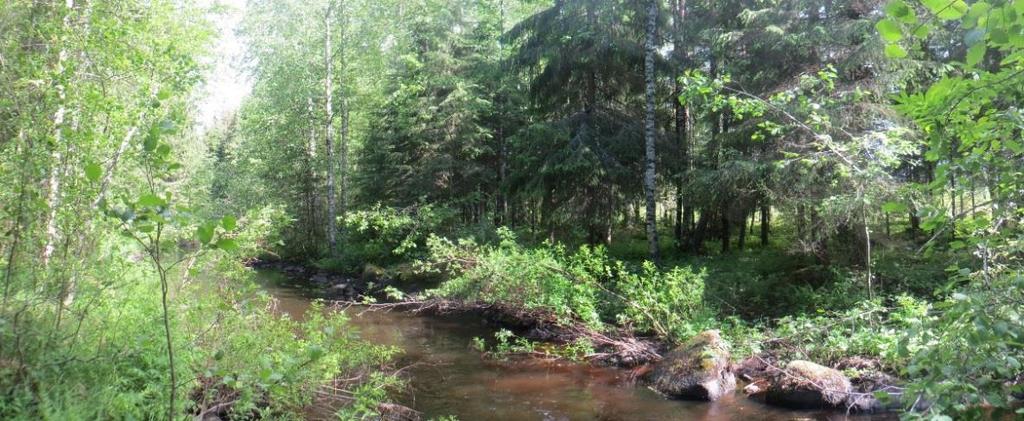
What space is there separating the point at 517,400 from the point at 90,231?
5382 millimetres

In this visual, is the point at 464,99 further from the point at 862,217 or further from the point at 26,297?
the point at 26,297

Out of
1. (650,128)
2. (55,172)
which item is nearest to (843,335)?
(650,128)

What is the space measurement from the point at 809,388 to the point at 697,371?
4.57 feet

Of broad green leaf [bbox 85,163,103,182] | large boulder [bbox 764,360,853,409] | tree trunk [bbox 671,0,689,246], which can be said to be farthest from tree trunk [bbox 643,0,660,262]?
broad green leaf [bbox 85,163,103,182]

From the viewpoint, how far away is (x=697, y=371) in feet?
27.1

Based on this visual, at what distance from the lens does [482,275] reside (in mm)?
12094

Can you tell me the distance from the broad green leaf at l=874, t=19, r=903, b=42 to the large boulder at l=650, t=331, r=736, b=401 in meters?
7.12

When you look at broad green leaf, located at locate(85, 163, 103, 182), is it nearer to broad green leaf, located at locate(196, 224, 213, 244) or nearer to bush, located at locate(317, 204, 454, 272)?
broad green leaf, located at locate(196, 224, 213, 244)

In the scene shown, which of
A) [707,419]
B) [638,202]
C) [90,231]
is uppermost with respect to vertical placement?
[638,202]

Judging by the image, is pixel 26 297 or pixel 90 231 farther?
pixel 90 231

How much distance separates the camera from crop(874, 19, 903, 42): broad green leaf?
168 cm

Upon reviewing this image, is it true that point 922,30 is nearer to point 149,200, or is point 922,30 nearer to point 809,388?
point 149,200

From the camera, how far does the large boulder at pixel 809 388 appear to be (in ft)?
24.8

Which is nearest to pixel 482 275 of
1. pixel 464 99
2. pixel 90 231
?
pixel 90 231
